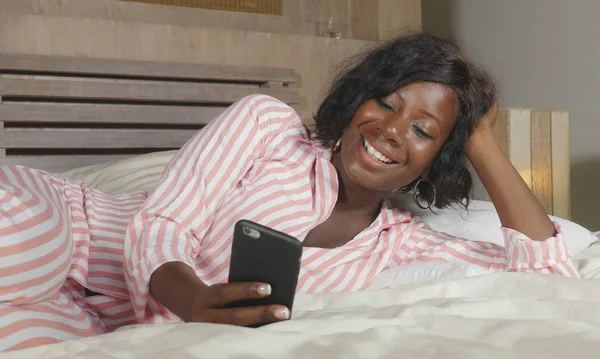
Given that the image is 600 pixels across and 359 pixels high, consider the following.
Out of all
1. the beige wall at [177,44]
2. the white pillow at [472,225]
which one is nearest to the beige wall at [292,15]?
the beige wall at [177,44]

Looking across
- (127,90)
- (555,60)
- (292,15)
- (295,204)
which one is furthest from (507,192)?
(555,60)

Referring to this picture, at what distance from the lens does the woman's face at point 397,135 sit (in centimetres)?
154

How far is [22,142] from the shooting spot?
8.72 ft

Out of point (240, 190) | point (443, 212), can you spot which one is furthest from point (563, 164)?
point (240, 190)

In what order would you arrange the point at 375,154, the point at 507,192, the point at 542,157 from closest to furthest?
1. the point at 375,154
2. the point at 507,192
3. the point at 542,157

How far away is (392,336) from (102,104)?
2.10 m

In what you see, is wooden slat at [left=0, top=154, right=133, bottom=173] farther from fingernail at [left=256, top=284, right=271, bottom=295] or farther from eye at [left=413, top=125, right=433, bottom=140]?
fingernail at [left=256, top=284, right=271, bottom=295]

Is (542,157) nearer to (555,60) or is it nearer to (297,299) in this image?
(555,60)

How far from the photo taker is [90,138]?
2.77 m

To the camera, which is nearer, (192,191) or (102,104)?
(192,191)

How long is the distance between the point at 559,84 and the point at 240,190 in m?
2.79

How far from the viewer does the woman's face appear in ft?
5.07

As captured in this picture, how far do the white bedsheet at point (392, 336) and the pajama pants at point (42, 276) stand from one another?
0.86ft

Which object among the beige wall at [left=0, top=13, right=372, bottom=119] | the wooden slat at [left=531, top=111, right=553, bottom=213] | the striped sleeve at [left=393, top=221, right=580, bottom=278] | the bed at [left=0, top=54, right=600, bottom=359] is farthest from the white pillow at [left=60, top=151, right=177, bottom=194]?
the wooden slat at [left=531, top=111, right=553, bottom=213]
